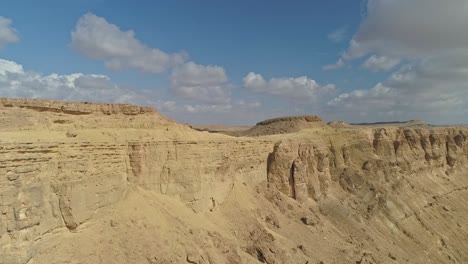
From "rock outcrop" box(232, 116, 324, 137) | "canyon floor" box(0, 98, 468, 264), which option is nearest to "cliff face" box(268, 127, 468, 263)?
"canyon floor" box(0, 98, 468, 264)

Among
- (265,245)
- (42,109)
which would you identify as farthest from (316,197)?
(42,109)

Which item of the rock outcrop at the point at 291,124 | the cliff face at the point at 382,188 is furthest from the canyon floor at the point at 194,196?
the rock outcrop at the point at 291,124

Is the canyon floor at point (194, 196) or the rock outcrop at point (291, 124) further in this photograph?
the rock outcrop at point (291, 124)

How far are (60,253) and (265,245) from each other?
34.2ft

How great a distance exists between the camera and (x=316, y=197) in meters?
30.9

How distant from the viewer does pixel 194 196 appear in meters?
20.5

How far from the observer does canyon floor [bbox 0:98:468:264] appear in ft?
44.0

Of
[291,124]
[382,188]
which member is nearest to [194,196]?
[382,188]

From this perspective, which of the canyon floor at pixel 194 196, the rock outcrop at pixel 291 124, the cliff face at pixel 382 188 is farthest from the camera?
the rock outcrop at pixel 291 124

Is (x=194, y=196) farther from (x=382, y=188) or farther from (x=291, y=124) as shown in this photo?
(x=291, y=124)

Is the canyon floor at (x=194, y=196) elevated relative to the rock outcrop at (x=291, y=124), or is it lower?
lower

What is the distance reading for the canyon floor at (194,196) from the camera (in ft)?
Result: 44.0

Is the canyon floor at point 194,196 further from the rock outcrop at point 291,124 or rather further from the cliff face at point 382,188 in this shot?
the rock outcrop at point 291,124

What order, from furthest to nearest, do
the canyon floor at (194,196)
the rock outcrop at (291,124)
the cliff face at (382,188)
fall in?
the rock outcrop at (291,124)
the cliff face at (382,188)
the canyon floor at (194,196)
